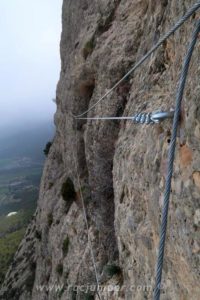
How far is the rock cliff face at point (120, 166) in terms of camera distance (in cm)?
668

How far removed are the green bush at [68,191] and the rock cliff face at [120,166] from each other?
81mm

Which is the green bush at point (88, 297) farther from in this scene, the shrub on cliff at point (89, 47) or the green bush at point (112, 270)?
the shrub on cliff at point (89, 47)

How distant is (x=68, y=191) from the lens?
24.3 m

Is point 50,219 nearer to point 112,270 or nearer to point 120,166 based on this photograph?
point 112,270

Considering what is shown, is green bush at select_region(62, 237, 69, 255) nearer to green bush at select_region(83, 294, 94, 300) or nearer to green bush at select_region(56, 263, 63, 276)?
green bush at select_region(56, 263, 63, 276)

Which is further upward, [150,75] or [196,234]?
[150,75]

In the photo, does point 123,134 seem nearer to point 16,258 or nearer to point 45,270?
point 45,270

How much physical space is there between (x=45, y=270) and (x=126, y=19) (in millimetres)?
21107

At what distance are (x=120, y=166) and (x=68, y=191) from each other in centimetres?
1333

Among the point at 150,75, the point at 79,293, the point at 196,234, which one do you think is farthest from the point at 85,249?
the point at 196,234

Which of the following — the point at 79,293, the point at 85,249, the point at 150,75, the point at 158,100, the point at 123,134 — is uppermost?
the point at 150,75

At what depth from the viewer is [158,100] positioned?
885cm

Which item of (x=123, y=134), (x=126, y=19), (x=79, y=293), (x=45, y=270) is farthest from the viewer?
(x=45, y=270)

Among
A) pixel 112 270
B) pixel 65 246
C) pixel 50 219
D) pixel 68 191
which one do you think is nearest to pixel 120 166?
pixel 112 270
